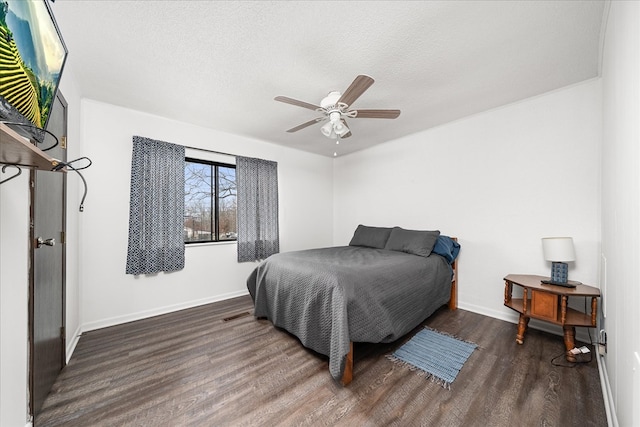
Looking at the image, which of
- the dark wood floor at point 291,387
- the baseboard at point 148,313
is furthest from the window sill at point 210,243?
the dark wood floor at point 291,387

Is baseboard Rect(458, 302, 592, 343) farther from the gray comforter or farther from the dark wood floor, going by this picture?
the gray comforter

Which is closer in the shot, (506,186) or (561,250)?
(561,250)

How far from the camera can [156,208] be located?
115 inches

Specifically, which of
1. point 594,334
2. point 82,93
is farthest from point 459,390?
point 82,93

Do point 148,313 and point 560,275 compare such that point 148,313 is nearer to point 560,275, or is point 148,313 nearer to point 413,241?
point 413,241

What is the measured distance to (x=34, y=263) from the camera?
1.35 metres

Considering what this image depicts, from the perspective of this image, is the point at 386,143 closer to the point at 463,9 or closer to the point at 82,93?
the point at 463,9

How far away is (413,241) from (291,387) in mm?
2189

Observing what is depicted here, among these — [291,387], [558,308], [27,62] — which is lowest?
[291,387]

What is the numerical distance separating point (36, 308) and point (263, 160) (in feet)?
9.67

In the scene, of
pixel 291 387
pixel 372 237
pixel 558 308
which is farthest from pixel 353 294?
pixel 372 237

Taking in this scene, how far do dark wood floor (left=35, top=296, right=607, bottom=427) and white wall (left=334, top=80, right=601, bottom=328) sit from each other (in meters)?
0.77

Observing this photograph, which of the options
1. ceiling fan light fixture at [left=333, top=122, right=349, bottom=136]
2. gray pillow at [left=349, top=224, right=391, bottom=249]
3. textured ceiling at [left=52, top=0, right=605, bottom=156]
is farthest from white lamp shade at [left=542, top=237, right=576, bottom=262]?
ceiling fan light fixture at [left=333, top=122, right=349, bottom=136]

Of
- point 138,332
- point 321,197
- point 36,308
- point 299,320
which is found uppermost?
point 321,197
